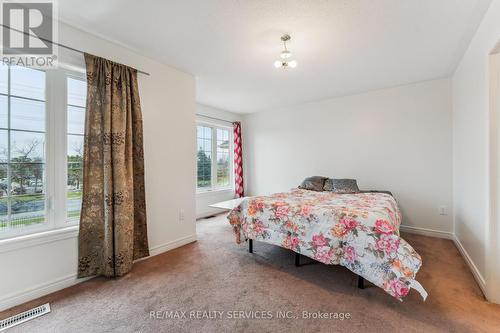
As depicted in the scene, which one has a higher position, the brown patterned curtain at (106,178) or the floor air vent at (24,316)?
the brown patterned curtain at (106,178)

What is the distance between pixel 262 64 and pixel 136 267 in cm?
280

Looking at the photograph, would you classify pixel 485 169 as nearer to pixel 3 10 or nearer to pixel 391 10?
pixel 391 10

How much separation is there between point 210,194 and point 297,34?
3.50 meters

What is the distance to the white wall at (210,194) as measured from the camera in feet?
14.6

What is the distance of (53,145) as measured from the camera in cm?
195

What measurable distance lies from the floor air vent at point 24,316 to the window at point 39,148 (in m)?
0.61

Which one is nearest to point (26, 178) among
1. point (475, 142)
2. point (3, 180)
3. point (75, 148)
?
point (3, 180)

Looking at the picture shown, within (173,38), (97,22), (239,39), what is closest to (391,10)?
(239,39)

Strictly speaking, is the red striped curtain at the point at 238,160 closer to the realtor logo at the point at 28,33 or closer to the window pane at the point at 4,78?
the realtor logo at the point at 28,33

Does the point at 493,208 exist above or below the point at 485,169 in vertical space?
below

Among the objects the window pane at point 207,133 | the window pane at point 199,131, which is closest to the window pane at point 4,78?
the window pane at point 199,131

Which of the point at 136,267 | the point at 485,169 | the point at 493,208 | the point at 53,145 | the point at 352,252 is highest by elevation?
the point at 53,145

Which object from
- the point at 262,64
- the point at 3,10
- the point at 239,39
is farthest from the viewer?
the point at 262,64

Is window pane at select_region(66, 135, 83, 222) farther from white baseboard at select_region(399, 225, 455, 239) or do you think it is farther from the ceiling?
white baseboard at select_region(399, 225, 455, 239)
